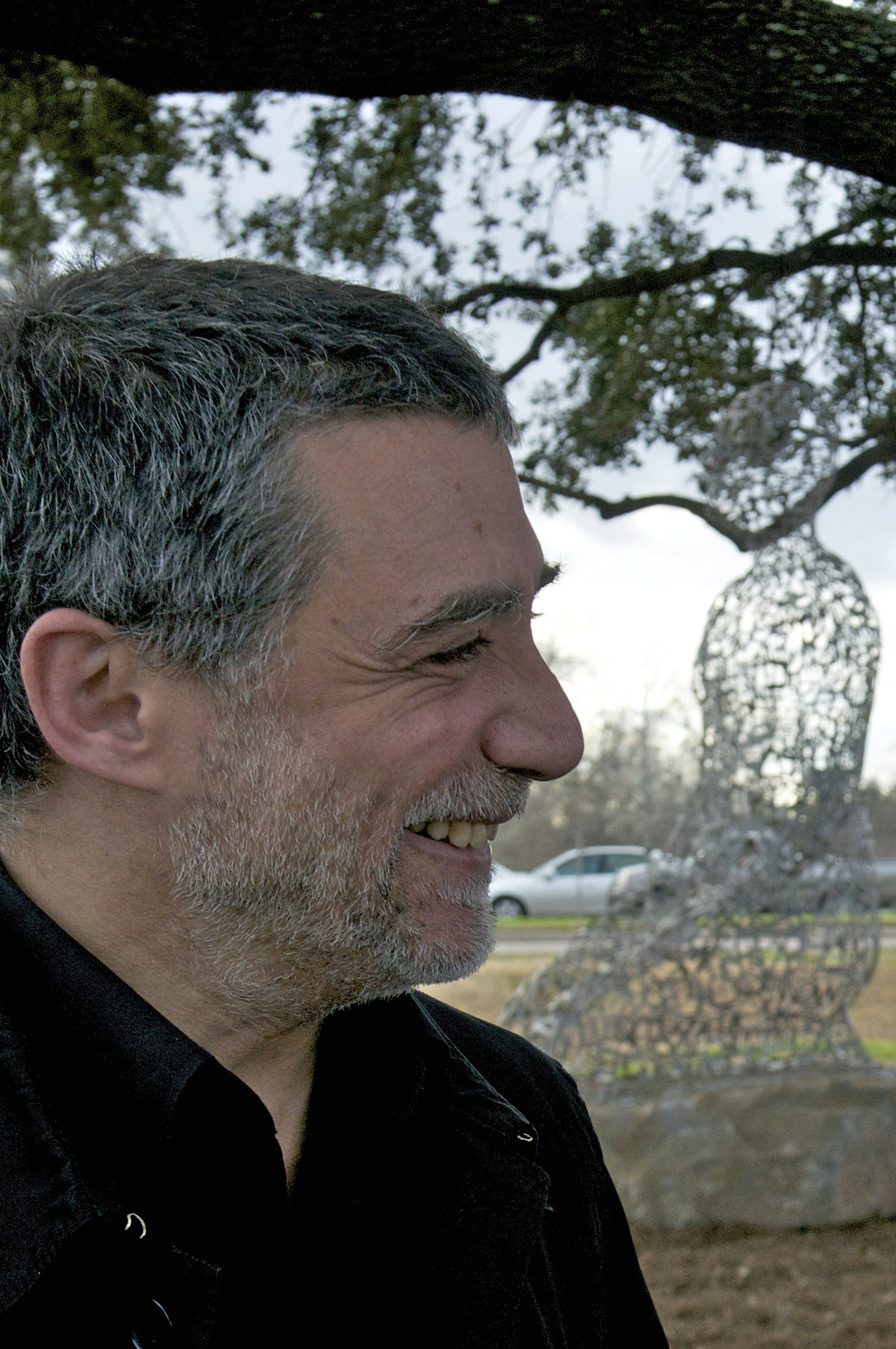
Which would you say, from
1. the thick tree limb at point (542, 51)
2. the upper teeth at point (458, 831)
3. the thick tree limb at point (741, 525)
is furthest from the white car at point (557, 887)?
the upper teeth at point (458, 831)

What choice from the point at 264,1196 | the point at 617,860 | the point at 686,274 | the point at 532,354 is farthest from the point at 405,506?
the point at 617,860

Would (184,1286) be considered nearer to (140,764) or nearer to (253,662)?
(140,764)

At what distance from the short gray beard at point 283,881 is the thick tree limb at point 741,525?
159 inches

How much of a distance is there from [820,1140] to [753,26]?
185 inches

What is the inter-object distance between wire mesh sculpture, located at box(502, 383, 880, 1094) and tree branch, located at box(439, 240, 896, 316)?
1.99 feet

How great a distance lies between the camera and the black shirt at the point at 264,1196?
45.7 inches

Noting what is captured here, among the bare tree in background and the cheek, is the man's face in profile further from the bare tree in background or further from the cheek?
the bare tree in background

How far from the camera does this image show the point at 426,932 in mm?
1487

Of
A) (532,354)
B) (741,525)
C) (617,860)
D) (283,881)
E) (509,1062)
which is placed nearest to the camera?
(283,881)

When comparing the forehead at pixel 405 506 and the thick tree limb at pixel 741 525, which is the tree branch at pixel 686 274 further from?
the forehead at pixel 405 506

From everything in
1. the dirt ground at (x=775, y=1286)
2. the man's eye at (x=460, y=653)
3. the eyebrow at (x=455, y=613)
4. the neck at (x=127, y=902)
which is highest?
the eyebrow at (x=455, y=613)

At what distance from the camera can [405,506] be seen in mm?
1499

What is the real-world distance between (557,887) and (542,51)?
20472 mm

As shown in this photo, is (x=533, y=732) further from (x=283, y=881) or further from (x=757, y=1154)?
(x=757, y=1154)
